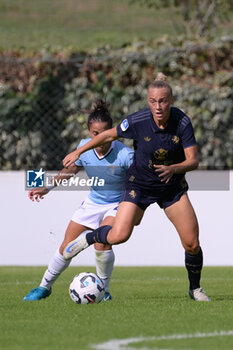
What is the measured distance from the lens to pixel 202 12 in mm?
14367

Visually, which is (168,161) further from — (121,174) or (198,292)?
(198,292)

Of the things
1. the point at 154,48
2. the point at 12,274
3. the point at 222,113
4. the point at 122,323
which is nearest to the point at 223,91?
the point at 222,113

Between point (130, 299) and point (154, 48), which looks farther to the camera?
point (154, 48)

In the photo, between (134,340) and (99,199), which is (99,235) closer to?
(99,199)

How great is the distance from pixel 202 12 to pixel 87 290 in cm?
844

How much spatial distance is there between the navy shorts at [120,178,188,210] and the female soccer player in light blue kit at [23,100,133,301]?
492 millimetres

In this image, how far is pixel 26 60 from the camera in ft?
39.7

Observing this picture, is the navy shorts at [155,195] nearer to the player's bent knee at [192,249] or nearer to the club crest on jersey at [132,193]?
the club crest on jersey at [132,193]

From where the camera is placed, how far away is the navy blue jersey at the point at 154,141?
22.6 ft

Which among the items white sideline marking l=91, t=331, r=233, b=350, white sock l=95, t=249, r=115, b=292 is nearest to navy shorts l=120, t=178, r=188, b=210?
white sock l=95, t=249, r=115, b=292

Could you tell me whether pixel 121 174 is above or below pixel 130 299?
above

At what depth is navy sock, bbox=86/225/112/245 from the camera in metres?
7.12

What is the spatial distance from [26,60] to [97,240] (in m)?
5.58

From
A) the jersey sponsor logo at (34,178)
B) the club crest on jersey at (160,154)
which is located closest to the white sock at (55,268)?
the club crest on jersey at (160,154)
